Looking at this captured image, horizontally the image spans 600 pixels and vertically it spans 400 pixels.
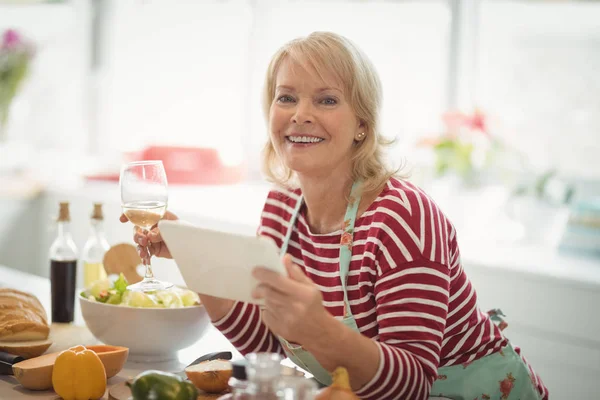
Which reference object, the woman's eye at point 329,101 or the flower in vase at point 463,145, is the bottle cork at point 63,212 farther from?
the flower in vase at point 463,145

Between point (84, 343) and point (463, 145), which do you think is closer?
point (84, 343)

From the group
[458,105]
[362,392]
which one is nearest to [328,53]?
[362,392]

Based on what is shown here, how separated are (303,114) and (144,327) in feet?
1.65

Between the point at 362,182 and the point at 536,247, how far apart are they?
144cm

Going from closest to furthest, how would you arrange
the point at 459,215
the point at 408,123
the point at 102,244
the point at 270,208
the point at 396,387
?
the point at 396,387 → the point at 270,208 → the point at 102,244 → the point at 459,215 → the point at 408,123

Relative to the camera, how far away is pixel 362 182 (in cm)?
156

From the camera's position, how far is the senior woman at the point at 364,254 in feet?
4.33

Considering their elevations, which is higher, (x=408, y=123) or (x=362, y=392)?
(x=408, y=123)

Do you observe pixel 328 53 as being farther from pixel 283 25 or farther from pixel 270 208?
pixel 283 25

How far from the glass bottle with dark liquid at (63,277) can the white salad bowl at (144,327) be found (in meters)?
0.26

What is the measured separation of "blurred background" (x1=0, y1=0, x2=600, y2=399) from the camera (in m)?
2.53

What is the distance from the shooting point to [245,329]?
5.29 ft

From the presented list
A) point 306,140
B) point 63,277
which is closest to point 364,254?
point 306,140

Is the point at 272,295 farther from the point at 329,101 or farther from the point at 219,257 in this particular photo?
the point at 329,101
